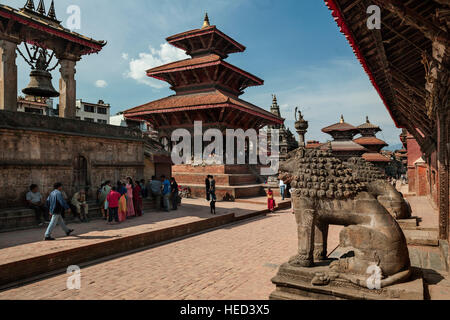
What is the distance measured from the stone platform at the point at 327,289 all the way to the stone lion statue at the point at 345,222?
0.30 feet

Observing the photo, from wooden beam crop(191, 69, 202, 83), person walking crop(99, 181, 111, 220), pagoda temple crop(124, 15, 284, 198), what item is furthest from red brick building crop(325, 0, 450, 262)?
wooden beam crop(191, 69, 202, 83)

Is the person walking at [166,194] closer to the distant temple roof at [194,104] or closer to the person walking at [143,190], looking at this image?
the person walking at [143,190]

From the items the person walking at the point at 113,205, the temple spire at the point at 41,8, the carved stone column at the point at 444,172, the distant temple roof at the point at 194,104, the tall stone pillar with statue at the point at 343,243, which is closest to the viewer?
the tall stone pillar with statue at the point at 343,243

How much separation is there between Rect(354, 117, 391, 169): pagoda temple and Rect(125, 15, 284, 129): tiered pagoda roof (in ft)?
50.5

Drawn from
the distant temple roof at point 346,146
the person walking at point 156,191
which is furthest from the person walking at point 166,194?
the distant temple roof at point 346,146

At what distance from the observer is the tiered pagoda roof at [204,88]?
65.4 feet

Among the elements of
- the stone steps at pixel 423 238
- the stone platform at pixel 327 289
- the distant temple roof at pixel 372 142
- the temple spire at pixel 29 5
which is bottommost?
the stone steps at pixel 423 238

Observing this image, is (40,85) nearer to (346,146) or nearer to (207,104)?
(207,104)

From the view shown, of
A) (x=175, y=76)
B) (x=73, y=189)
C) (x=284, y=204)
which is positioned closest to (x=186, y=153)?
(x=175, y=76)

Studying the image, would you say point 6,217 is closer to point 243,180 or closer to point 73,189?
point 73,189

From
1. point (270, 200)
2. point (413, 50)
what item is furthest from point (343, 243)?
point (270, 200)

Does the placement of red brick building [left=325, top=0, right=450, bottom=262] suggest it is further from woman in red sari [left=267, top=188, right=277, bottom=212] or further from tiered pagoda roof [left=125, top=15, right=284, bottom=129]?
tiered pagoda roof [left=125, top=15, right=284, bottom=129]

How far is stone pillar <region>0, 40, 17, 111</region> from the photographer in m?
11.2

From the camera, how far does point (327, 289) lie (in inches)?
153
